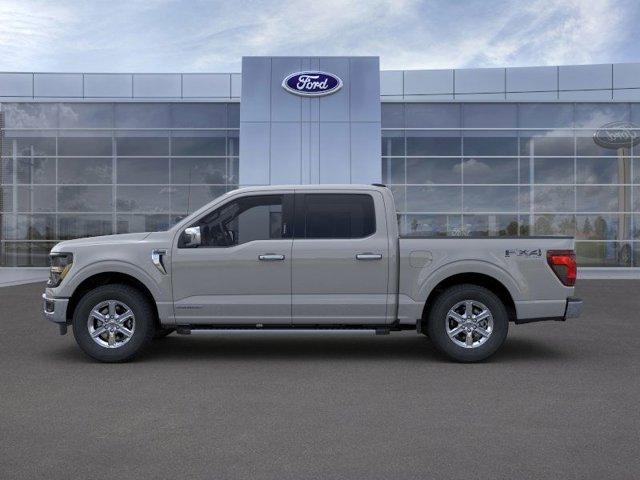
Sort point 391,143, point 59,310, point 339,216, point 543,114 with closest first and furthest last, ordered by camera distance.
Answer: point 59,310 < point 339,216 < point 543,114 < point 391,143

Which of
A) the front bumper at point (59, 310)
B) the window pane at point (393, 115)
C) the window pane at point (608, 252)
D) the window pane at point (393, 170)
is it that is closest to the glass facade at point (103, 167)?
the window pane at point (393, 115)

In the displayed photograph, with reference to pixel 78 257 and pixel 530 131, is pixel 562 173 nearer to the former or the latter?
pixel 530 131

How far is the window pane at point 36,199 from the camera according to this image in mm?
31328

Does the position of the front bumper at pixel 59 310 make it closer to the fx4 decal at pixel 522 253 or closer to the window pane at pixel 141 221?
the fx4 decal at pixel 522 253

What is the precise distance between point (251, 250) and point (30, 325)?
5586mm

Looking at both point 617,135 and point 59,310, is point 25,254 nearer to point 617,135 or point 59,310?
A: point 59,310

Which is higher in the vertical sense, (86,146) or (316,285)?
(86,146)

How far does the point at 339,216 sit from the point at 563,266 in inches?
104

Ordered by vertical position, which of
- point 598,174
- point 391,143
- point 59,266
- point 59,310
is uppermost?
point 391,143

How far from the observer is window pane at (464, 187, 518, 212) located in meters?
30.8

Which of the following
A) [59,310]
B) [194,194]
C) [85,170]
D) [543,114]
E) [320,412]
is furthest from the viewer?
[85,170]

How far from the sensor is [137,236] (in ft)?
27.1

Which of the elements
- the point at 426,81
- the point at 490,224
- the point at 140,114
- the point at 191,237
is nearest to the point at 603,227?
the point at 490,224

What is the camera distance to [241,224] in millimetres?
8180
